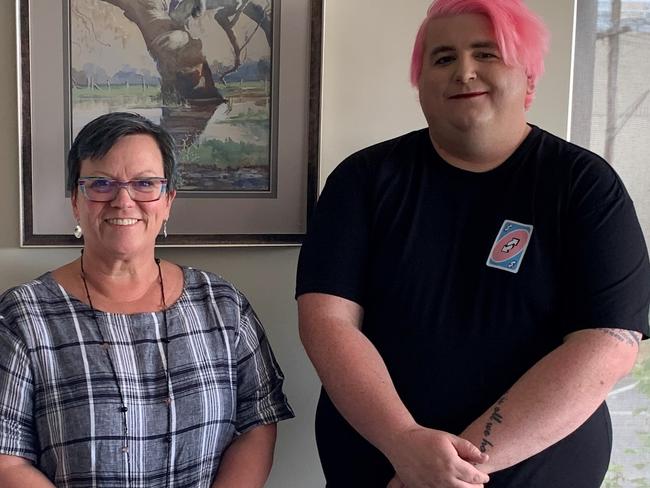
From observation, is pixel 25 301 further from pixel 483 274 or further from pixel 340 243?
pixel 483 274

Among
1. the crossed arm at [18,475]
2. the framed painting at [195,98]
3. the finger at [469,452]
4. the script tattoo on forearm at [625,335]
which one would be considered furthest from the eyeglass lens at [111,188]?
the script tattoo on forearm at [625,335]

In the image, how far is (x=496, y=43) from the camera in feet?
4.09

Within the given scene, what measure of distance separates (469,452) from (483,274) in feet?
1.02

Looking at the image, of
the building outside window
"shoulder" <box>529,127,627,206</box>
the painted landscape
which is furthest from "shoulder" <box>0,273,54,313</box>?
the building outside window

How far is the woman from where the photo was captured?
1.26m

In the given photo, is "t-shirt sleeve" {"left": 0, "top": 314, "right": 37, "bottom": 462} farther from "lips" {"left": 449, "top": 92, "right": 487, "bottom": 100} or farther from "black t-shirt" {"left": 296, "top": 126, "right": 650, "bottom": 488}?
"lips" {"left": 449, "top": 92, "right": 487, "bottom": 100}

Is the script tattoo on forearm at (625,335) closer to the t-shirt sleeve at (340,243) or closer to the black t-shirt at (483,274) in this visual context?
the black t-shirt at (483,274)

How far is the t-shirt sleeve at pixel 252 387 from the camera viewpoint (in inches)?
55.8

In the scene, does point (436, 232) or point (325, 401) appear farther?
point (325, 401)

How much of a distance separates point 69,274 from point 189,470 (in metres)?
0.45

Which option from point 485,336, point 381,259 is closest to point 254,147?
point 381,259

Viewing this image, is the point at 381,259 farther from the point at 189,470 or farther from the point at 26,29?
the point at 26,29

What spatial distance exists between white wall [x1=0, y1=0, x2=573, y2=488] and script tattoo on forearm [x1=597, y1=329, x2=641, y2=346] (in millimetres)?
716

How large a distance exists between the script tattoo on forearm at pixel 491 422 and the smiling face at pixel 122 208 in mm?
722
